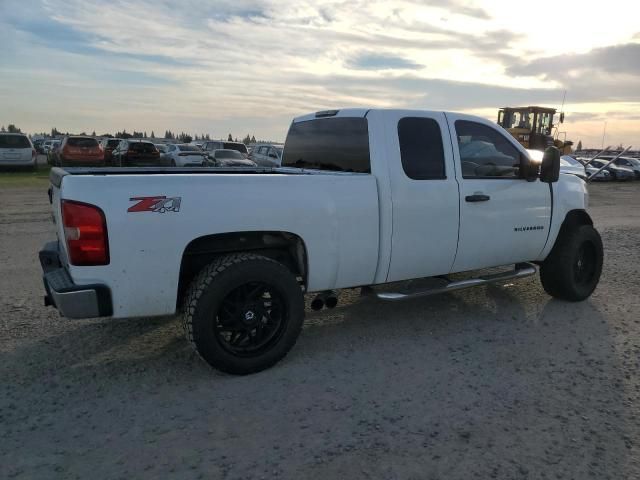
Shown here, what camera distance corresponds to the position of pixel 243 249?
3.94 m

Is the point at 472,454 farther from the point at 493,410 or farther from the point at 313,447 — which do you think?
the point at 313,447

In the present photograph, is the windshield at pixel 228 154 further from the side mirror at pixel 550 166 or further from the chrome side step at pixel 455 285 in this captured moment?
the side mirror at pixel 550 166

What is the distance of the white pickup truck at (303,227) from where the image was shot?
10.6 ft

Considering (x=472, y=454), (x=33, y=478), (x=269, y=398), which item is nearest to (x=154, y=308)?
(x=269, y=398)

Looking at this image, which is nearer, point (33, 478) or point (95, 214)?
point (33, 478)

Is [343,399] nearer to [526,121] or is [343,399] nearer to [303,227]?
[303,227]

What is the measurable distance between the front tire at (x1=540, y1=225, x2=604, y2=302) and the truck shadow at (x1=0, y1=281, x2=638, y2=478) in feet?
2.20

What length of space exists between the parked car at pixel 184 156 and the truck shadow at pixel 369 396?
2100 centimetres

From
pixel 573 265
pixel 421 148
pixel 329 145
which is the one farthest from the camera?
pixel 573 265

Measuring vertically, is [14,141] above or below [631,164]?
above

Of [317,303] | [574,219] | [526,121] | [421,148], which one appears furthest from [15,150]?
[526,121]

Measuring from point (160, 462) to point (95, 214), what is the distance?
1.47m

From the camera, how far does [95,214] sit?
10.3 ft

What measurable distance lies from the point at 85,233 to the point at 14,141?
2264cm
